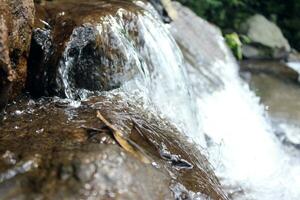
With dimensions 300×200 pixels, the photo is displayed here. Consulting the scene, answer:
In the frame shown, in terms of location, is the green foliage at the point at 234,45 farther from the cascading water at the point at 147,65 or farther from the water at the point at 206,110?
the cascading water at the point at 147,65

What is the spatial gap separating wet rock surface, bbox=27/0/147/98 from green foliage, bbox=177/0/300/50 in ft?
20.4

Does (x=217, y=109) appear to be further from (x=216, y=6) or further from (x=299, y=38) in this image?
(x=299, y=38)

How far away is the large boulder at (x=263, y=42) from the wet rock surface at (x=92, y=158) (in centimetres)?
659

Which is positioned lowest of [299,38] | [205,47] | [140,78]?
[299,38]

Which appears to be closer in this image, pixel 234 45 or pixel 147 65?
pixel 147 65

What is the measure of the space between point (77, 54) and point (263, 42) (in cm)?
653

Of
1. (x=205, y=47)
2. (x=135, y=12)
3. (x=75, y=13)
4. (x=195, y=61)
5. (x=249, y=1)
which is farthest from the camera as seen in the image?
(x=249, y=1)

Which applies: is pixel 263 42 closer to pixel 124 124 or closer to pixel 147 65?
pixel 147 65

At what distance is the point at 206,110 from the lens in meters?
5.88

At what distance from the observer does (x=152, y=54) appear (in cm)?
Answer: 449

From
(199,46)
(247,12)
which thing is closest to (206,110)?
Result: (199,46)

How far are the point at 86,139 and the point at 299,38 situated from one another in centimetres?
943

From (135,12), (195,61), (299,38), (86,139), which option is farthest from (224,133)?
(299,38)

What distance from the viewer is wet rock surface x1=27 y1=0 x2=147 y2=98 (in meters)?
3.48
